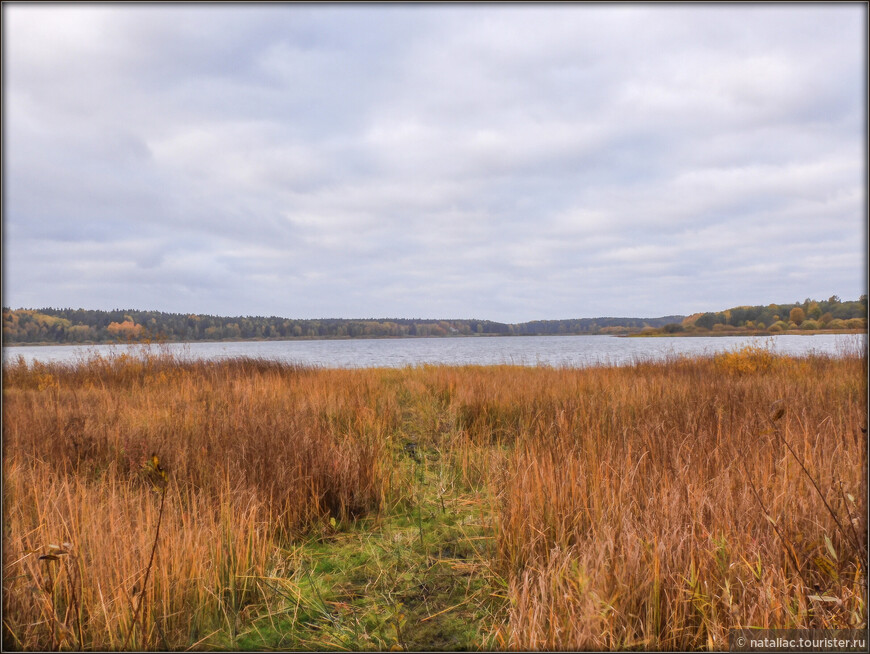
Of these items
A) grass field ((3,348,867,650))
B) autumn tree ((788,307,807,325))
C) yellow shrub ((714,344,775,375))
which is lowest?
grass field ((3,348,867,650))

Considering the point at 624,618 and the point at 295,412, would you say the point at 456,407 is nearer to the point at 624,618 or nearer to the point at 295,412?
the point at 295,412

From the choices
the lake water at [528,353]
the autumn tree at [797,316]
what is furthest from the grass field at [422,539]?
the autumn tree at [797,316]

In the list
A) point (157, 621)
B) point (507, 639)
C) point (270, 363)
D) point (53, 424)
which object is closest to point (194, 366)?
point (270, 363)

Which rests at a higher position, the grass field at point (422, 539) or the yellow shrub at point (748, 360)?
the yellow shrub at point (748, 360)

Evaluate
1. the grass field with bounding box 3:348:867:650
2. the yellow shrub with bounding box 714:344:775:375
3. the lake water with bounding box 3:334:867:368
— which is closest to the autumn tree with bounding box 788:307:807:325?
the lake water with bounding box 3:334:867:368

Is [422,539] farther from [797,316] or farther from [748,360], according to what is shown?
[797,316]

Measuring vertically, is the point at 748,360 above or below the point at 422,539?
above

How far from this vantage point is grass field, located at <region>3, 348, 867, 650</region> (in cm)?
194

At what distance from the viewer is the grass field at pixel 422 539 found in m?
1.94

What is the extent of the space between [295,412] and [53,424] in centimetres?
257

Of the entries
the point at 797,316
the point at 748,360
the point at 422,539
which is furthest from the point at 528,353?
the point at 422,539

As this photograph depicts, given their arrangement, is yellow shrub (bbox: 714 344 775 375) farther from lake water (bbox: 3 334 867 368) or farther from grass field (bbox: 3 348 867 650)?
grass field (bbox: 3 348 867 650)

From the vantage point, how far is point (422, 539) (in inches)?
126

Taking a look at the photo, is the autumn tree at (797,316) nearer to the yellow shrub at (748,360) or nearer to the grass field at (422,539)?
the yellow shrub at (748,360)
